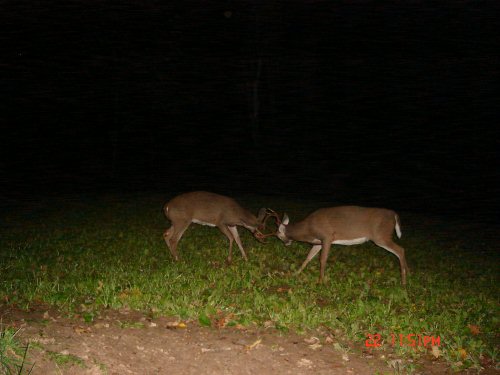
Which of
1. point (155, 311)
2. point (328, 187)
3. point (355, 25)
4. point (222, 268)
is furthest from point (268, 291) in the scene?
point (355, 25)

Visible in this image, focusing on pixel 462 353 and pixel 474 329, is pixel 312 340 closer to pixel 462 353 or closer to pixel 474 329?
pixel 462 353

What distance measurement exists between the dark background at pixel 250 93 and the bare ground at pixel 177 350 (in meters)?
22.8

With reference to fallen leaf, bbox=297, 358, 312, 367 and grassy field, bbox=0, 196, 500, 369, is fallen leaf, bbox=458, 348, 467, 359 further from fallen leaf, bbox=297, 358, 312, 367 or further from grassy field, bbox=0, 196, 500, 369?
fallen leaf, bbox=297, 358, 312, 367

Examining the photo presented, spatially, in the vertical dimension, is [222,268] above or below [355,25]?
below

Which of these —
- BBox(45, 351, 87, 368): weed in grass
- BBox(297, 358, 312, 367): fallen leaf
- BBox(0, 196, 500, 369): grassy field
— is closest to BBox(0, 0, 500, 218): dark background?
BBox(0, 196, 500, 369): grassy field

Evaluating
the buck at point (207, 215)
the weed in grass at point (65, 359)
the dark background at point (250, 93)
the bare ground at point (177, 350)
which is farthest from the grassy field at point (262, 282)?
the dark background at point (250, 93)

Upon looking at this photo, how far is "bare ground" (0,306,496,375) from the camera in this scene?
5.30 m

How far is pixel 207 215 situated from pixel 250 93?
2835 cm

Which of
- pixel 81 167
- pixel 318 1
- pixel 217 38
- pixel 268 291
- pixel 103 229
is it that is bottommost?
pixel 81 167

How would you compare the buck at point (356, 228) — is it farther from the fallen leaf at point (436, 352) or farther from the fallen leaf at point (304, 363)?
the fallen leaf at point (304, 363)

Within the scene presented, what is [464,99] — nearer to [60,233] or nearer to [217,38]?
[217,38]

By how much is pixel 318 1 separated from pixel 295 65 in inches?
191

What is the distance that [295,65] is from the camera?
133 ft

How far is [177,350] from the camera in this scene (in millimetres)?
5746
